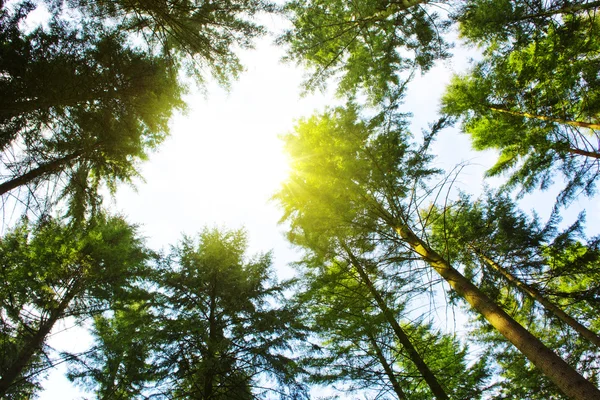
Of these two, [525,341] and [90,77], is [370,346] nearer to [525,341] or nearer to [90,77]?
[525,341]

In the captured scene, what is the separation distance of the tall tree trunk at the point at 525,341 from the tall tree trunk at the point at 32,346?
31.6 feet

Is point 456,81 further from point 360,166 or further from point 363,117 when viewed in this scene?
point 360,166

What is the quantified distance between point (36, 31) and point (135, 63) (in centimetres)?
145

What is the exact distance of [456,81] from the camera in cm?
909

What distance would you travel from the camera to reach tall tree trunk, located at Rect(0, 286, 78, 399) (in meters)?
6.12

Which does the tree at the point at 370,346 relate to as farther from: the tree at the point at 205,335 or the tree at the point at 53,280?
the tree at the point at 53,280

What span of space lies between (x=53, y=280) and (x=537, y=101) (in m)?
14.8

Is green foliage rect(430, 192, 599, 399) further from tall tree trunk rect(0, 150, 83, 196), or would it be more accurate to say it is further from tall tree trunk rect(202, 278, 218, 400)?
tall tree trunk rect(0, 150, 83, 196)

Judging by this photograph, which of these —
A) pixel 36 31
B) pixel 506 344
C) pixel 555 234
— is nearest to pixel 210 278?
pixel 36 31

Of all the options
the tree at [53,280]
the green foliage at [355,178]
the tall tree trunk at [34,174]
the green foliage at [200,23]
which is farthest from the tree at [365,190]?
the tree at [53,280]

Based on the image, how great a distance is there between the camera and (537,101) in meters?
6.85

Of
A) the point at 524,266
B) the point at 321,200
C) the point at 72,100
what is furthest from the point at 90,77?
the point at 524,266

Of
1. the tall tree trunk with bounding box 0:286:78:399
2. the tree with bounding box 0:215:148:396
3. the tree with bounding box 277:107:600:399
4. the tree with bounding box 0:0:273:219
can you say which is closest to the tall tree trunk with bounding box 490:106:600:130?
the tree with bounding box 277:107:600:399

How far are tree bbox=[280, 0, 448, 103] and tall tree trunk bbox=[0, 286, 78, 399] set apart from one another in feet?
31.9
